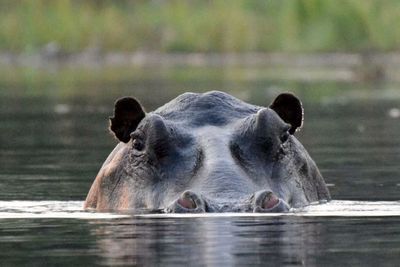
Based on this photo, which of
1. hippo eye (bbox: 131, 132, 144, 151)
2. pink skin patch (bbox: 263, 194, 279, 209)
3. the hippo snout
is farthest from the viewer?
hippo eye (bbox: 131, 132, 144, 151)

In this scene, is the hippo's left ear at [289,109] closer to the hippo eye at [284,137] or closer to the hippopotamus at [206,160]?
the hippopotamus at [206,160]

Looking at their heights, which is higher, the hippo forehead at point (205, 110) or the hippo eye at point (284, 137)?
the hippo forehead at point (205, 110)

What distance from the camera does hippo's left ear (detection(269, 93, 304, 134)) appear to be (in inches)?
428

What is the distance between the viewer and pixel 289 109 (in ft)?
35.9

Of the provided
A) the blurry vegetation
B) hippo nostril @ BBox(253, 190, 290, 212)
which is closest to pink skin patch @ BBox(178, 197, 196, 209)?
hippo nostril @ BBox(253, 190, 290, 212)

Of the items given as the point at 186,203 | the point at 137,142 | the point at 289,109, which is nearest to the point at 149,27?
the point at 289,109

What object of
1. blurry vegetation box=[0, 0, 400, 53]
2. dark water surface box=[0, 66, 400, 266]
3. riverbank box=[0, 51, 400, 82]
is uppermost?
dark water surface box=[0, 66, 400, 266]

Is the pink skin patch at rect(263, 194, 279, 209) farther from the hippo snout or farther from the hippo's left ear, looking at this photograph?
the hippo's left ear

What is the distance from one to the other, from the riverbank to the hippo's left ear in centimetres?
3349

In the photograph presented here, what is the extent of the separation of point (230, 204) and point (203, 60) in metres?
48.1

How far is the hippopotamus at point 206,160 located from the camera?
941 cm

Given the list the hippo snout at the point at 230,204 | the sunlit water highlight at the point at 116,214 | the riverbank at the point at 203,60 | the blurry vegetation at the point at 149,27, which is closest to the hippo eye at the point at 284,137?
the sunlit water highlight at the point at 116,214

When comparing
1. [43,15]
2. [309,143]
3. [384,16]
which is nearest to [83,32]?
[43,15]

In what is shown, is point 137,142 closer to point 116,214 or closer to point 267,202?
point 116,214
